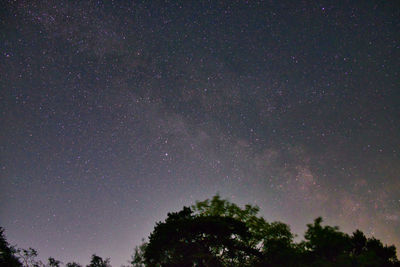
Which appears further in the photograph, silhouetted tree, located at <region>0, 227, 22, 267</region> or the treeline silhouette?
silhouetted tree, located at <region>0, 227, 22, 267</region>

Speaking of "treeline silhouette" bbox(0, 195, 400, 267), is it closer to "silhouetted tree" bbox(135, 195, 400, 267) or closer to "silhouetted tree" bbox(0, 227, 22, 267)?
"silhouetted tree" bbox(135, 195, 400, 267)

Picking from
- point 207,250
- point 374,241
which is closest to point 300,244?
point 207,250

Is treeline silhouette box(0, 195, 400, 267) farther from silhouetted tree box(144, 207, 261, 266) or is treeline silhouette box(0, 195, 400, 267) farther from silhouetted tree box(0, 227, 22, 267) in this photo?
silhouetted tree box(0, 227, 22, 267)

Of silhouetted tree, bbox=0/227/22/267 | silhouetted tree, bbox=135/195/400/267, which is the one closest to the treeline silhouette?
silhouetted tree, bbox=135/195/400/267

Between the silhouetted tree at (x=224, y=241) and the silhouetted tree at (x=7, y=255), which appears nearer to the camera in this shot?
the silhouetted tree at (x=224, y=241)

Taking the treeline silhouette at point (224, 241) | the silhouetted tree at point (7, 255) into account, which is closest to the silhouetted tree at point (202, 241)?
the treeline silhouette at point (224, 241)

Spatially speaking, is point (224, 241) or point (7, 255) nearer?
point (224, 241)

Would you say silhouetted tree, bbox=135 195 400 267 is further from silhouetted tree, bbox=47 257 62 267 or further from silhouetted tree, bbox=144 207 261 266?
silhouetted tree, bbox=47 257 62 267

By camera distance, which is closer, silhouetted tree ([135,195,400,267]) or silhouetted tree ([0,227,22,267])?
silhouetted tree ([135,195,400,267])

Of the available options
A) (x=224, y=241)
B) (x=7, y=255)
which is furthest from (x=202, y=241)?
(x=7, y=255)

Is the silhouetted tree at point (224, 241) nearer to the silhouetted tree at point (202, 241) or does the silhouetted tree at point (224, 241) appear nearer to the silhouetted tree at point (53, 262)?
the silhouetted tree at point (202, 241)

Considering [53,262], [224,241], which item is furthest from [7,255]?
[224,241]

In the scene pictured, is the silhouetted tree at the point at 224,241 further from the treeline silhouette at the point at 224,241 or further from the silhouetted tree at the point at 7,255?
the silhouetted tree at the point at 7,255

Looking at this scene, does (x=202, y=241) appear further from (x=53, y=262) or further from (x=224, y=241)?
(x=53, y=262)
